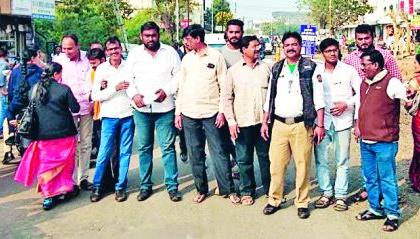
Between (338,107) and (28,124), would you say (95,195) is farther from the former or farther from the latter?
(338,107)

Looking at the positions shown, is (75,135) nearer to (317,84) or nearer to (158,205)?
(158,205)

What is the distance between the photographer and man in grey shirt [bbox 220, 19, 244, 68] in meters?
6.68

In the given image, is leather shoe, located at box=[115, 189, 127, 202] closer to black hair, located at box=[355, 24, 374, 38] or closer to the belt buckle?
the belt buckle

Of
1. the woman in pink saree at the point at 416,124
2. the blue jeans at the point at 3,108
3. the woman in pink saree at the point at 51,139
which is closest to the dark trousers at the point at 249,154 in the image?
the woman in pink saree at the point at 416,124

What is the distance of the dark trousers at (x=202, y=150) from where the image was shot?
6.47 m

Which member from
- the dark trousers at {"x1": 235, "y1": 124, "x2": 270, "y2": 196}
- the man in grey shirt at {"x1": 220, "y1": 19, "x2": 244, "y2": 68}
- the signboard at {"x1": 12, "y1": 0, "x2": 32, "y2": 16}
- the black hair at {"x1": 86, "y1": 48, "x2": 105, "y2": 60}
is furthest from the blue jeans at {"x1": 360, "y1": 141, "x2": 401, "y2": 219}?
the signboard at {"x1": 12, "y1": 0, "x2": 32, "y2": 16}

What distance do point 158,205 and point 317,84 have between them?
2192 millimetres

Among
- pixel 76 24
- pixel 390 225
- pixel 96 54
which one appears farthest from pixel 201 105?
pixel 76 24

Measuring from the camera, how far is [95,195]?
6699 millimetres

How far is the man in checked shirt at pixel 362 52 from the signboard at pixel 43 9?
18.7 metres

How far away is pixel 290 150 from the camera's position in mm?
6074

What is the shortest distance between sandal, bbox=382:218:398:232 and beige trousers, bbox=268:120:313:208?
85 centimetres

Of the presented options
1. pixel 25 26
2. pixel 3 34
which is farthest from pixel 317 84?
pixel 25 26

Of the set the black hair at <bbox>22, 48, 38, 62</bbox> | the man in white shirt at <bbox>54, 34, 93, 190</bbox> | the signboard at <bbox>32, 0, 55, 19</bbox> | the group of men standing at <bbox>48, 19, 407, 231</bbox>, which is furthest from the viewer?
the signboard at <bbox>32, 0, 55, 19</bbox>
